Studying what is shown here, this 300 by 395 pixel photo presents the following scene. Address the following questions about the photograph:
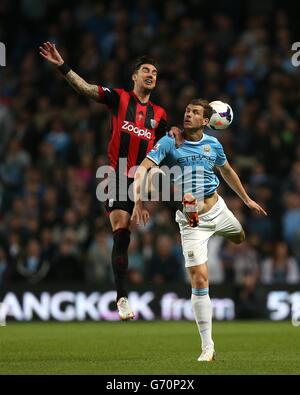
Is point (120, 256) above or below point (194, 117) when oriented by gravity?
below

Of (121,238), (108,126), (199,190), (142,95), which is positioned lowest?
(121,238)

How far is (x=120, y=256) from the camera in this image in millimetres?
10883

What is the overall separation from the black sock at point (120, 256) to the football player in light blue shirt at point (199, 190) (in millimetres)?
776

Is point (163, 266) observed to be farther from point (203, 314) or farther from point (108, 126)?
point (203, 314)

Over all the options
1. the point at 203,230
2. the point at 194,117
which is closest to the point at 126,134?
the point at 194,117

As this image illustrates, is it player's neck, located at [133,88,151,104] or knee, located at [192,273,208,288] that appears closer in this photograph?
knee, located at [192,273,208,288]

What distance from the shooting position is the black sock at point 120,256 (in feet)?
35.4

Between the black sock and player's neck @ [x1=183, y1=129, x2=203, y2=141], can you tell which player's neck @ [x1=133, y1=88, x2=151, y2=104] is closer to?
player's neck @ [x1=183, y1=129, x2=203, y2=141]

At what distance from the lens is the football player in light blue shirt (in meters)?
10.0

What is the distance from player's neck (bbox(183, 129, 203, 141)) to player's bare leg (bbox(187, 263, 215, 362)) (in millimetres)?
1234

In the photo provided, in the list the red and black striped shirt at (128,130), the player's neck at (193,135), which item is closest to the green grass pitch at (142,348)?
the red and black striped shirt at (128,130)

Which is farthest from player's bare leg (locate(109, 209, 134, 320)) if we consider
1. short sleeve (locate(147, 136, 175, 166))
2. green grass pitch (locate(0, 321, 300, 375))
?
short sleeve (locate(147, 136, 175, 166))

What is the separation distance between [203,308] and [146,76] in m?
2.51

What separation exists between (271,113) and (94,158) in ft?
10.7
